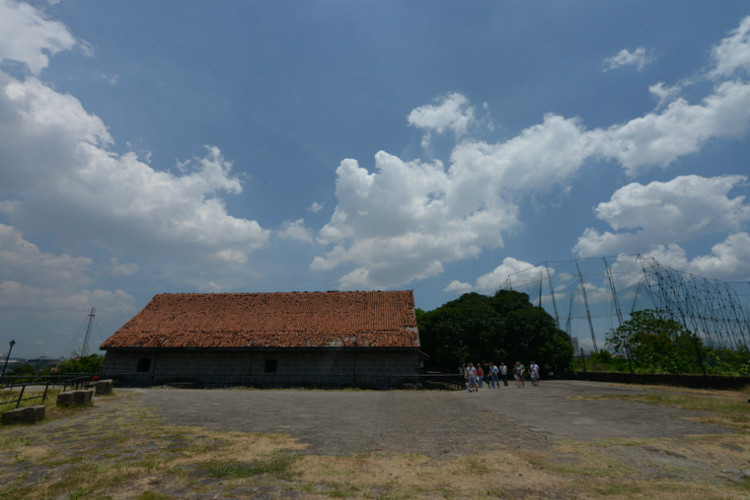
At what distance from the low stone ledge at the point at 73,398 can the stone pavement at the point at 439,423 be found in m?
1.62

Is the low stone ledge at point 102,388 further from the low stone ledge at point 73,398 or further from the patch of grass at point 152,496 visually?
the patch of grass at point 152,496

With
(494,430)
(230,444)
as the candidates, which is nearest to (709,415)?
(494,430)

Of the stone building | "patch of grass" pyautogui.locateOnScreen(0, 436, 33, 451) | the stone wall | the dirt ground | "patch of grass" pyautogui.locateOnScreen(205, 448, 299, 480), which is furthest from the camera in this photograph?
the stone building

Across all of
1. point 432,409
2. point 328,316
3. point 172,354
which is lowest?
point 432,409

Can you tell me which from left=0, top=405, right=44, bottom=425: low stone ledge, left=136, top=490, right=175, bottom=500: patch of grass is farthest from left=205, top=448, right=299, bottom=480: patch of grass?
left=0, top=405, right=44, bottom=425: low stone ledge

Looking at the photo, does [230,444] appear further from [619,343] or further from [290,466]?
[619,343]

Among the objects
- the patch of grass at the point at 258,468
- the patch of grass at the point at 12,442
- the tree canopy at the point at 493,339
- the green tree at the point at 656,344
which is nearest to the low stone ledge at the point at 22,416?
the patch of grass at the point at 12,442

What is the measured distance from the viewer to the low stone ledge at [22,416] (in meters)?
7.76

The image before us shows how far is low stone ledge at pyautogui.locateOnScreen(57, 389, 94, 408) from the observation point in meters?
10.0

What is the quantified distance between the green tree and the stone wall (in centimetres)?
1682

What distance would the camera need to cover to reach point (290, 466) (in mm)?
4926

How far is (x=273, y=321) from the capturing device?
23.5 metres

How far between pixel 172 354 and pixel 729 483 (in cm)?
2435

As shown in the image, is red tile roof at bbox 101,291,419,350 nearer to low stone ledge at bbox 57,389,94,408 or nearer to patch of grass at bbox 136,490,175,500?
low stone ledge at bbox 57,389,94,408
